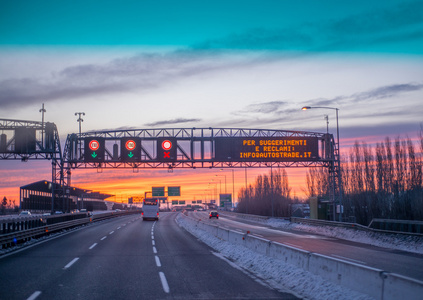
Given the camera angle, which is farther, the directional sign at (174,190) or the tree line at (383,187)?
→ the directional sign at (174,190)

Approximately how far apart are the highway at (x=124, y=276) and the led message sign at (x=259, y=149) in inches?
922

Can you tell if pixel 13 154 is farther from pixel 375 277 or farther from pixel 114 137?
pixel 375 277

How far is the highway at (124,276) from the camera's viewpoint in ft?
33.9

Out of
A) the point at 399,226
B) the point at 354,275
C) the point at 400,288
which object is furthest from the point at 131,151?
the point at 400,288

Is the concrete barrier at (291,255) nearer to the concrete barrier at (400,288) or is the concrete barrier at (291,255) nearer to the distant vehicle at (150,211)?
the concrete barrier at (400,288)

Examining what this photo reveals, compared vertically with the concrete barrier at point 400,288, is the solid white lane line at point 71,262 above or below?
below

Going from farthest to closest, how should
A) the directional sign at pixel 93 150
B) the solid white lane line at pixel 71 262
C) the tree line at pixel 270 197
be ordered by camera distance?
the tree line at pixel 270 197 → the directional sign at pixel 93 150 → the solid white lane line at pixel 71 262

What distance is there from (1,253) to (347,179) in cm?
4529

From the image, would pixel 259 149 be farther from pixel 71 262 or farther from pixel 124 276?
pixel 124 276

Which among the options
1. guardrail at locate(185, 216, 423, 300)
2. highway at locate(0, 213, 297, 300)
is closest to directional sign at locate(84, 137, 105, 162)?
highway at locate(0, 213, 297, 300)

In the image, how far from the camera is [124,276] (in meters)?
13.0

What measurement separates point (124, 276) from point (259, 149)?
31.0 metres

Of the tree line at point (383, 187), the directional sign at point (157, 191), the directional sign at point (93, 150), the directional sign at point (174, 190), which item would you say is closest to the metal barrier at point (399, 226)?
the tree line at point (383, 187)

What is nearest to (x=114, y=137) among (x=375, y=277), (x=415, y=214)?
(x=415, y=214)
